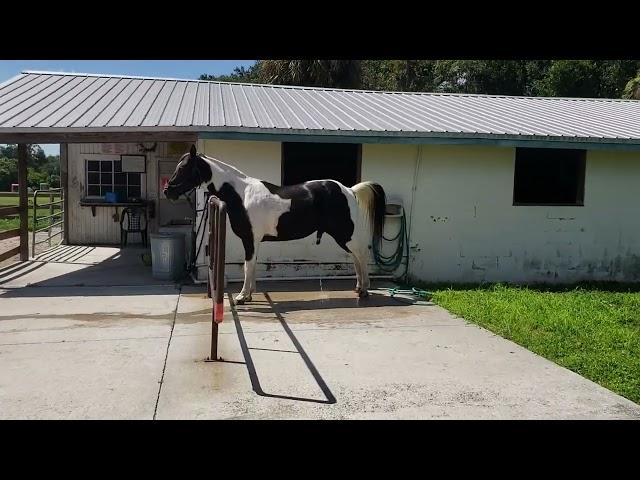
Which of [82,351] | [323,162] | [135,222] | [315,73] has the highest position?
[315,73]

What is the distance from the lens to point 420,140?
872 cm

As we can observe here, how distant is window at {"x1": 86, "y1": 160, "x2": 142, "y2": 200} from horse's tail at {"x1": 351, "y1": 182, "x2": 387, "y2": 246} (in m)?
7.31

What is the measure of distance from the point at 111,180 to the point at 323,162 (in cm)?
522

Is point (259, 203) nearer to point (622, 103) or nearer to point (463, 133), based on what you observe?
point (463, 133)

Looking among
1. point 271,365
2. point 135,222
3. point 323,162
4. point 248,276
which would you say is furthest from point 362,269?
point 135,222

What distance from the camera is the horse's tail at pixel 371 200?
7.75 meters

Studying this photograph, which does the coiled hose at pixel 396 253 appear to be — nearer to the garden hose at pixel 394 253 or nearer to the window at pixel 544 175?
the garden hose at pixel 394 253

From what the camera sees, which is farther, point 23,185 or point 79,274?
point 23,185

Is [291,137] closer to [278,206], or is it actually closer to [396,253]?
[278,206]

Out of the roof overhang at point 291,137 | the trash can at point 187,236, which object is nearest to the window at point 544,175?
the roof overhang at point 291,137

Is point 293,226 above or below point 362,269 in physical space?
above

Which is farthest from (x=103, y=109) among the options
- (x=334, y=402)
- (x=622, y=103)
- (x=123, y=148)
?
(x=622, y=103)

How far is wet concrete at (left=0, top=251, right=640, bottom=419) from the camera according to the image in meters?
3.86

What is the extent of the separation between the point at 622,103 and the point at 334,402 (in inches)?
538
